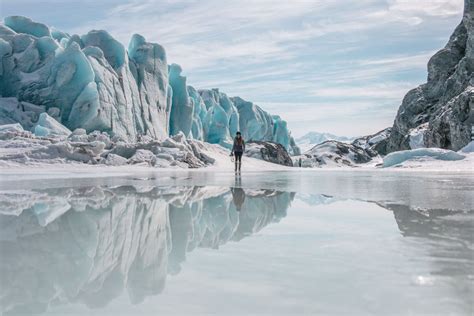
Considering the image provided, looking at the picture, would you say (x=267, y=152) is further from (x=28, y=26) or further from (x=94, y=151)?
(x=94, y=151)

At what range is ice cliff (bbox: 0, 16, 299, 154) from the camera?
1289 inches

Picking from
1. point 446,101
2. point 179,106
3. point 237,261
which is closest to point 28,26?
point 179,106

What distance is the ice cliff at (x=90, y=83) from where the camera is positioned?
1289 inches

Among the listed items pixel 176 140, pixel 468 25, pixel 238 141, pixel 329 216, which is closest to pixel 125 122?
pixel 176 140

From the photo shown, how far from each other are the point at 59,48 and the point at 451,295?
3708 cm

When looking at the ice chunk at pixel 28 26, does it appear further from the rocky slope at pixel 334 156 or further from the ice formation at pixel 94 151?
the rocky slope at pixel 334 156

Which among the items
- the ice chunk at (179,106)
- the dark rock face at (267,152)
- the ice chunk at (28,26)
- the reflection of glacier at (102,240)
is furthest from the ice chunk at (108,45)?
the reflection of glacier at (102,240)

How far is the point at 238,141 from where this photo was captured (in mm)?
13273

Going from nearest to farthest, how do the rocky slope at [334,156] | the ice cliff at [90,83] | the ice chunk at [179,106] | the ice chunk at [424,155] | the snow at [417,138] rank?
1. the ice chunk at [424,155]
2. the ice cliff at [90,83]
3. the snow at [417,138]
4. the ice chunk at [179,106]
5. the rocky slope at [334,156]

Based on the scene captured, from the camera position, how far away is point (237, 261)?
6.92 ft

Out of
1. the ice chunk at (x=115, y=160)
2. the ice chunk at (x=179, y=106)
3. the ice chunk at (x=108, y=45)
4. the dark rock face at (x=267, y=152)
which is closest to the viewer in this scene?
the ice chunk at (x=115, y=160)

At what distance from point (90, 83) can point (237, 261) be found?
109ft

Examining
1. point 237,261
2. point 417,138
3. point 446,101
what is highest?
point 446,101

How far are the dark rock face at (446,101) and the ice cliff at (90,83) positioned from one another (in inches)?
857
